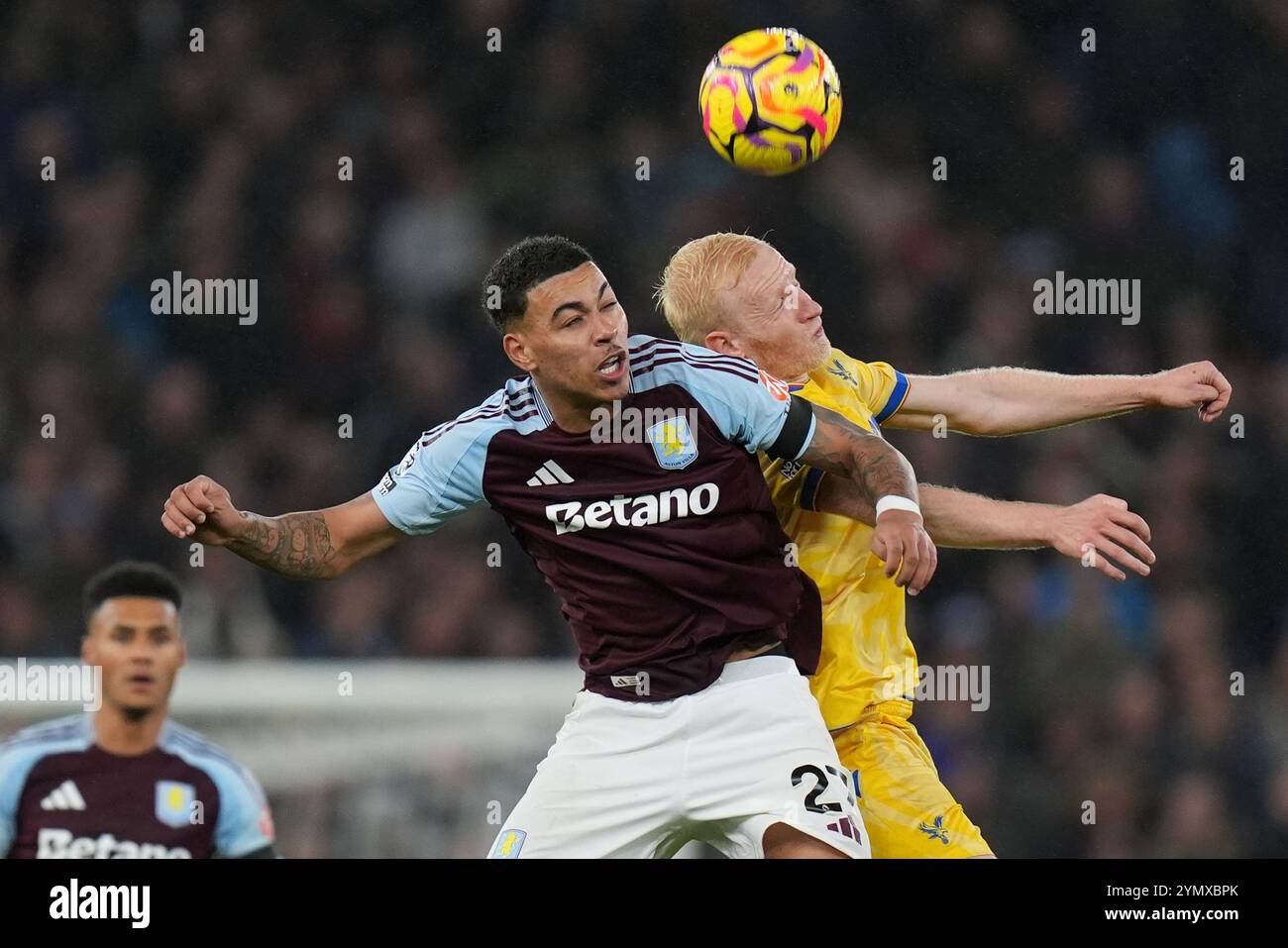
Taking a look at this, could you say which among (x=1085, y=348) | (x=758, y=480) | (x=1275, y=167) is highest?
(x=1275, y=167)

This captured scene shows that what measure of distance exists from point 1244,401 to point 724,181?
9.71ft

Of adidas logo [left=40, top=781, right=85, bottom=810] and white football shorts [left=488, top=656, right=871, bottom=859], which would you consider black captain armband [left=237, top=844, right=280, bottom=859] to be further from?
white football shorts [left=488, top=656, right=871, bottom=859]

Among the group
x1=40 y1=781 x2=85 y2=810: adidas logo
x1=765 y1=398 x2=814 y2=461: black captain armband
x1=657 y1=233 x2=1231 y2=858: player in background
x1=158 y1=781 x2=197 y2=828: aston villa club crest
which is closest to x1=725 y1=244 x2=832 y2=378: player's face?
x1=657 y1=233 x2=1231 y2=858: player in background

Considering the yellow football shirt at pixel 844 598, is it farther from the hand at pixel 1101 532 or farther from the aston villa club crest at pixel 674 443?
the hand at pixel 1101 532

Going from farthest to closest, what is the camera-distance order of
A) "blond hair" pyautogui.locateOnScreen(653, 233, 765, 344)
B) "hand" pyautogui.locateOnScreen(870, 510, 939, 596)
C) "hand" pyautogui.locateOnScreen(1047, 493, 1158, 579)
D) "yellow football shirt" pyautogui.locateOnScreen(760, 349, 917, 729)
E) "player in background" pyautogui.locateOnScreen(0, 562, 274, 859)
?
"player in background" pyautogui.locateOnScreen(0, 562, 274, 859) → "blond hair" pyautogui.locateOnScreen(653, 233, 765, 344) → "yellow football shirt" pyautogui.locateOnScreen(760, 349, 917, 729) → "hand" pyautogui.locateOnScreen(1047, 493, 1158, 579) → "hand" pyautogui.locateOnScreen(870, 510, 939, 596)

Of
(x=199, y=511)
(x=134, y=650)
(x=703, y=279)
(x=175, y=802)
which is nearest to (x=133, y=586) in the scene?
(x=134, y=650)

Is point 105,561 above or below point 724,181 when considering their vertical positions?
below

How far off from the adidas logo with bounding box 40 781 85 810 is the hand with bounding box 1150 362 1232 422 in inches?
124

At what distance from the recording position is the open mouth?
4.26 m

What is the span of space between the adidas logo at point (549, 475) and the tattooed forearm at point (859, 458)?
23.4 inches

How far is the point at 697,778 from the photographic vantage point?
412 cm

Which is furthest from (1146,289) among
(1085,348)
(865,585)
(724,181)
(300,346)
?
(865,585)

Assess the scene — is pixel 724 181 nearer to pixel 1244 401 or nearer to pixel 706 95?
pixel 1244 401

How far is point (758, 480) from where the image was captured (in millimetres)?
4316
